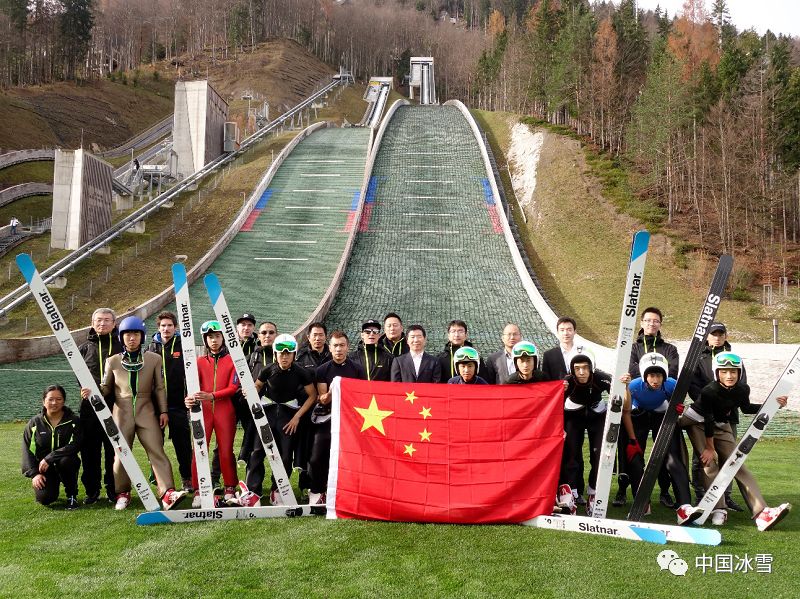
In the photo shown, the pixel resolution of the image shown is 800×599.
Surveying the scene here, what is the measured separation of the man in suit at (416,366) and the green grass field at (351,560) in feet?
5.00

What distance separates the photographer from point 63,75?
216 ft

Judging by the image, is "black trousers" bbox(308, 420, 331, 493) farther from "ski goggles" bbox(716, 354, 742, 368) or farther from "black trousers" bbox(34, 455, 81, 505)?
"ski goggles" bbox(716, 354, 742, 368)

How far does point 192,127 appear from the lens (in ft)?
114

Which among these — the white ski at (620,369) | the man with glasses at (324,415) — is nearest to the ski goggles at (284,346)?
the man with glasses at (324,415)

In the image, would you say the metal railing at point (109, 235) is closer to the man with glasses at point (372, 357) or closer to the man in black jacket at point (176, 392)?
the man in black jacket at point (176, 392)

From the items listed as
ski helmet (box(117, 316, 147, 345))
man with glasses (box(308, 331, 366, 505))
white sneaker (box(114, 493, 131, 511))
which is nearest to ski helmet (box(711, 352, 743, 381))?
man with glasses (box(308, 331, 366, 505))

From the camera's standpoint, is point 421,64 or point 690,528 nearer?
point 690,528

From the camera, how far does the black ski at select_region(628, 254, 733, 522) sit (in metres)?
5.24

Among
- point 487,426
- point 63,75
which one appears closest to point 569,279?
point 487,426

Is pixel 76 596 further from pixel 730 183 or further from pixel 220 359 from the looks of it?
pixel 730 183

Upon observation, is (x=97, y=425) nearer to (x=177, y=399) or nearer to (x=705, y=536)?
(x=177, y=399)

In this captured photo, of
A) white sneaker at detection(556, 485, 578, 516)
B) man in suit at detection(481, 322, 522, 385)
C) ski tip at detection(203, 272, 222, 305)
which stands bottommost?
white sneaker at detection(556, 485, 578, 516)

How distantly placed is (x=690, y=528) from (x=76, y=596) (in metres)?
4.00

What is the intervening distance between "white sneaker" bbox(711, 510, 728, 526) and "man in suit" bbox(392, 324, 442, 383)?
8.33 ft
